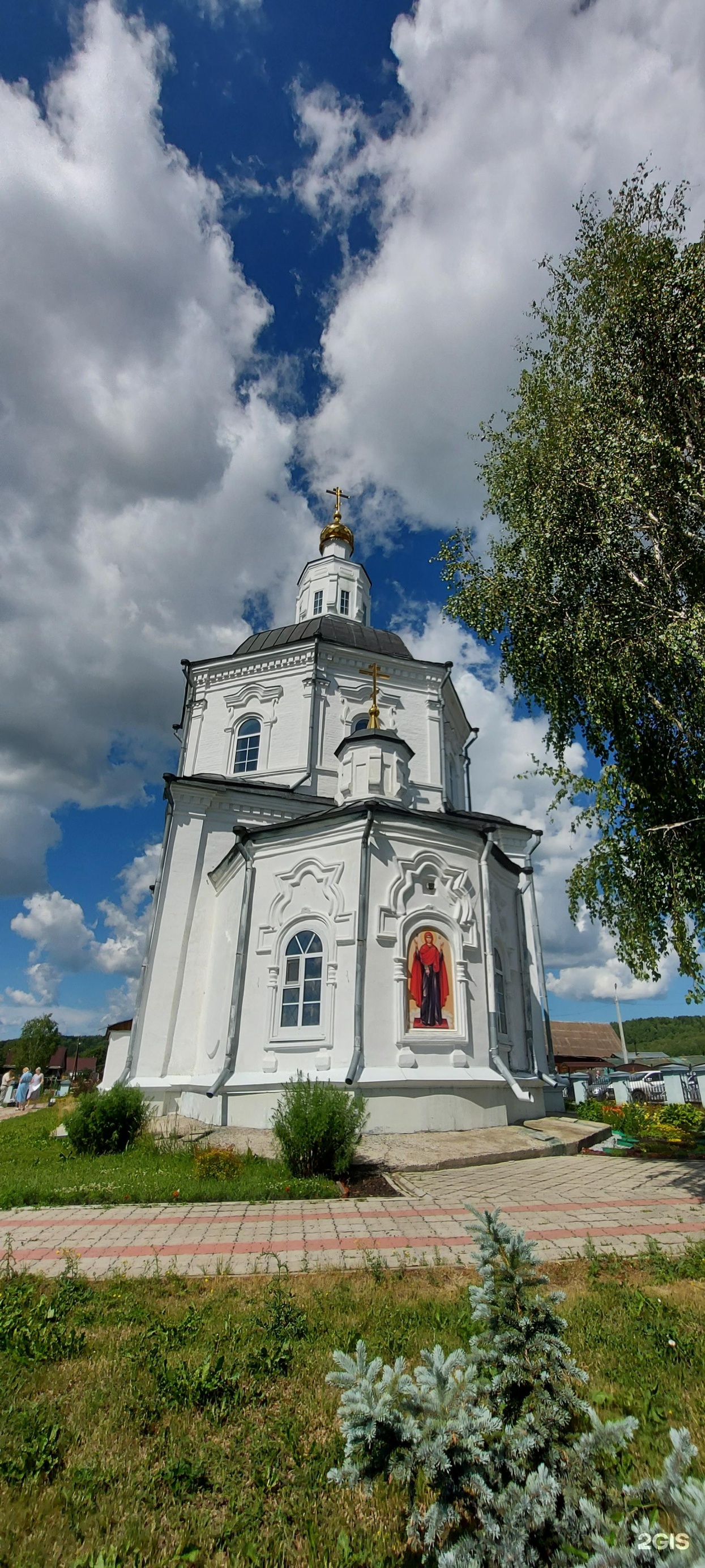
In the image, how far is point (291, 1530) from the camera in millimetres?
2605

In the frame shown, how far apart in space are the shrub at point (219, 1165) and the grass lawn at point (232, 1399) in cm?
410

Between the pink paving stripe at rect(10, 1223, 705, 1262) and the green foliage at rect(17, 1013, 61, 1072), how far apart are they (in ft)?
185

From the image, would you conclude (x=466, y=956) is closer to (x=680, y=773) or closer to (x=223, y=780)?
(x=680, y=773)

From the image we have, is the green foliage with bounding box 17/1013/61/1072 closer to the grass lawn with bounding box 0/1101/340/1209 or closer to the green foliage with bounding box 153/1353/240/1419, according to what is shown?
the grass lawn with bounding box 0/1101/340/1209

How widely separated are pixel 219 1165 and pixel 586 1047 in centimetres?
5038

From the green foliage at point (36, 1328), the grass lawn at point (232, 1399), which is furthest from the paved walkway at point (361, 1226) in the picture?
the green foliage at point (36, 1328)

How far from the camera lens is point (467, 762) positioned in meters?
22.6

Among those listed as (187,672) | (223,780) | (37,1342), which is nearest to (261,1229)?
(37,1342)

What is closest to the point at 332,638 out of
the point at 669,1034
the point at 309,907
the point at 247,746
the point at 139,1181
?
the point at 247,746

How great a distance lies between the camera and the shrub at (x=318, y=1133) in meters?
8.91

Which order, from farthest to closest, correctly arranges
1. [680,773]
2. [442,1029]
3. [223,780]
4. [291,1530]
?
1. [223,780]
2. [442,1029]
3. [680,773]
4. [291,1530]

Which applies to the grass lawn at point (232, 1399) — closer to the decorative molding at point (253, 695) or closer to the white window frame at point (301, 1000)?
the white window frame at point (301, 1000)

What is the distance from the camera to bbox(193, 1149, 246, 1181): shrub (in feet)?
29.6

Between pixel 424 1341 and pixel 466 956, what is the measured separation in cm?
903
